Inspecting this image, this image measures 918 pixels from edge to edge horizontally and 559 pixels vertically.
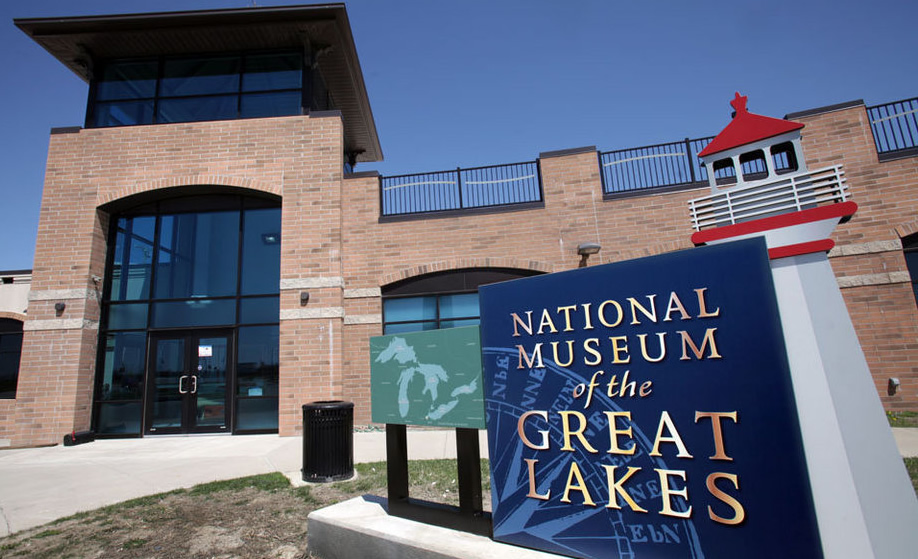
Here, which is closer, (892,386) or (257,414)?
(892,386)

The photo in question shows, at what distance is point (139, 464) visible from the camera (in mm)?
8422

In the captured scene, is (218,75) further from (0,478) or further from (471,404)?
(471,404)

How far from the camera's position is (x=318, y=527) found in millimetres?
4270

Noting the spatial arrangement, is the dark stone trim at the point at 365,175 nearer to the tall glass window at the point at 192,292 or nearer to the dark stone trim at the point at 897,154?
the tall glass window at the point at 192,292

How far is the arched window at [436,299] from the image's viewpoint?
471 inches

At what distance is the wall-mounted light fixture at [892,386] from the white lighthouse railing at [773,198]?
972 cm

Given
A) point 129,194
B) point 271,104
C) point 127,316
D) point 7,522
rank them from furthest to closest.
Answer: point 271,104 < point 127,316 < point 129,194 < point 7,522

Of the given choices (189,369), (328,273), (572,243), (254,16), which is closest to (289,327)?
(328,273)

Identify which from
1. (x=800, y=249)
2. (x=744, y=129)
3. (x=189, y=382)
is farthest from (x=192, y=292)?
(x=800, y=249)

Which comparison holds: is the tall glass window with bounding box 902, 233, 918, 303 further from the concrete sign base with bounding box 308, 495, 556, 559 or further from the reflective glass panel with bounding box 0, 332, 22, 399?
the reflective glass panel with bounding box 0, 332, 22, 399

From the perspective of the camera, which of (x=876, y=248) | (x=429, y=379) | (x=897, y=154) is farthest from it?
(x=897, y=154)

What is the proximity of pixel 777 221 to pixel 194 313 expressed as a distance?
511 inches

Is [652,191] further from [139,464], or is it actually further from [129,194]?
[129,194]

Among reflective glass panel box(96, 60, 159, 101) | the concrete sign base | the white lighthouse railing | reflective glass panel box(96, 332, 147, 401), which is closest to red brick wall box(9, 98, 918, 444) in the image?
reflective glass panel box(96, 332, 147, 401)
